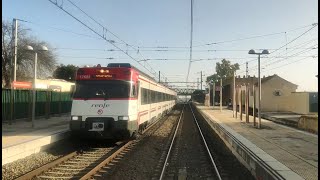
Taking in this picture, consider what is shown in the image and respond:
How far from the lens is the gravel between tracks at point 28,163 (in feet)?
37.1

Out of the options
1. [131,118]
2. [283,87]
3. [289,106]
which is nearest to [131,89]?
[131,118]

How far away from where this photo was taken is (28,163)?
12.9 m

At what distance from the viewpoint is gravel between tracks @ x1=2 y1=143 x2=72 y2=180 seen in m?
11.3

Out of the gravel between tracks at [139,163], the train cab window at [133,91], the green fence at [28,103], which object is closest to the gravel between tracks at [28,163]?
the gravel between tracks at [139,163]

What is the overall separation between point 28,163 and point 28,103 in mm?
11867

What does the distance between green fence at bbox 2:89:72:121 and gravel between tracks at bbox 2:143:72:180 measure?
640 centimetres

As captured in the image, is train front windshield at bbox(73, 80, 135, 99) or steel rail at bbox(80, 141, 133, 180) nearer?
steel rail at bbox(80, 141, 133, 180)

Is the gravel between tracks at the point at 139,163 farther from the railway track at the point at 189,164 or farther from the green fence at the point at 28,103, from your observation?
the green fence at the point at 28,103

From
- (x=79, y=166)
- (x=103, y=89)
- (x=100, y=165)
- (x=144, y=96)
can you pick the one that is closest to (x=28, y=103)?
(x=144, y=96)

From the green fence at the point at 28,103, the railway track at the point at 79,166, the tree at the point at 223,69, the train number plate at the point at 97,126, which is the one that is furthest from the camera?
the tree at the point at 223,69

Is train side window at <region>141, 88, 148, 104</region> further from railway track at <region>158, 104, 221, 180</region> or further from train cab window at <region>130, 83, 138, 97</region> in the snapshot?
railway track at <region>158, 104, 221, 180</region>

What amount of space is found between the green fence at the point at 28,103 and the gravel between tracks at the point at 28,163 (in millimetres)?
6398

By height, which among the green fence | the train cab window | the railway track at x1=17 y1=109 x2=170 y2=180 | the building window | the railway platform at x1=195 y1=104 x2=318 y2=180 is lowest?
the railway track at x1=17 y1=109 x2=170 y2=180

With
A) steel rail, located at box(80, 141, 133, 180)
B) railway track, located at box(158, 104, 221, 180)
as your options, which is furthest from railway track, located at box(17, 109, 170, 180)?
railway track, located at box(158, 104, 221, 180)
